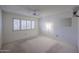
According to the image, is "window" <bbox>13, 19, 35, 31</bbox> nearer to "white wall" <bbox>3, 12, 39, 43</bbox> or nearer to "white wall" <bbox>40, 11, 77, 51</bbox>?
"white wall" <bbox>3, 12, 39, 43</bbox>

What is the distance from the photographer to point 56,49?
4.82 feet

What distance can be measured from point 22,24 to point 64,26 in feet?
2.30

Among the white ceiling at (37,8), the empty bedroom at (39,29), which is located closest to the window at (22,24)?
the empty bedroom at (39,29)

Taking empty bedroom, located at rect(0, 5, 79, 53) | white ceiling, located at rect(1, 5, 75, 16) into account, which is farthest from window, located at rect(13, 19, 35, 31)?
white ceiling, located at rect(1, 5, 75, 16)

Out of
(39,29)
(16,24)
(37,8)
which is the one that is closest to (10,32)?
(16,24)

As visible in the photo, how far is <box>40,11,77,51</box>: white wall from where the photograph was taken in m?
1.43

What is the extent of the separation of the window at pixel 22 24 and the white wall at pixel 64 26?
0.19m

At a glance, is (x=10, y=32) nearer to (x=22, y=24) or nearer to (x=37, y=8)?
(x=22, y=24)

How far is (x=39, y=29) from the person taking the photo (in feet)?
4.87
